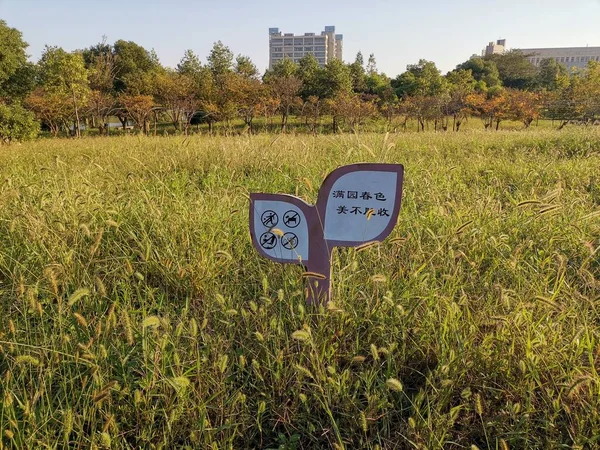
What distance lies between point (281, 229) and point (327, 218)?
20 cm

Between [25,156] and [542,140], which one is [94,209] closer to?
[25,156]

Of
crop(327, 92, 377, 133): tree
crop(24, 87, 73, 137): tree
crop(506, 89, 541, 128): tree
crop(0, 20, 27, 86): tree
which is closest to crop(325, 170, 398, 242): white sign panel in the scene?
crop(24, 87, 73, 137): tree

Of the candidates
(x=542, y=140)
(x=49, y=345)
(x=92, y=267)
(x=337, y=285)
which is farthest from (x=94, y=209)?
(x=542, y=140)

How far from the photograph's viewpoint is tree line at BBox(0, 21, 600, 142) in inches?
683

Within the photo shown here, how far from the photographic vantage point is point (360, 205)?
5.07 feet

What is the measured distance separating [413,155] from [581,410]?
4.61 m

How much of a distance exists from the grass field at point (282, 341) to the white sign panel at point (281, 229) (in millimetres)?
171

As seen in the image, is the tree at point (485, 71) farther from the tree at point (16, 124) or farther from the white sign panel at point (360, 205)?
the white sign panel at point (360, 205)

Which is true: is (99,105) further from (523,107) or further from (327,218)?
(523,107)

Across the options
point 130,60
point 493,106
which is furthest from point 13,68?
point 493,106

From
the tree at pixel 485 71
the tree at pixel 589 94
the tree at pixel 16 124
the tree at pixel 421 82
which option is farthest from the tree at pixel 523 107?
the tree at pixel 16 124

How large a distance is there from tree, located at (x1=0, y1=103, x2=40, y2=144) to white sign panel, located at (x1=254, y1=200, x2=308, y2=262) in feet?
48.8

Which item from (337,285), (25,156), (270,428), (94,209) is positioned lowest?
(270,428)

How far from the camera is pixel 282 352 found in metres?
1.28
